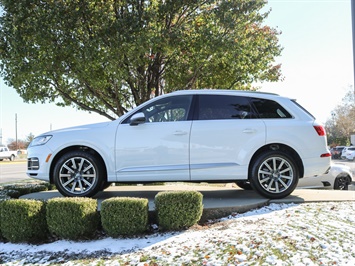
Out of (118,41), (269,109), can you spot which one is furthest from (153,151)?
(118,41)

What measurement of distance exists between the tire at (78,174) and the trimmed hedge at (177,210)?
135 centimetres

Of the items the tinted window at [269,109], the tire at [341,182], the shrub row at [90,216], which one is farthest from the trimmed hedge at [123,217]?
the tire at [341,182]

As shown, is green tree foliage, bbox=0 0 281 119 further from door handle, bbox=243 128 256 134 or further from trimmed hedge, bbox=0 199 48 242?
trimmed hedge, bbox=0 199 48 242

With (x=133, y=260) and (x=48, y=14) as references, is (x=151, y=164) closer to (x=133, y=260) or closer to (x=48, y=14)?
(x=133, y=260)

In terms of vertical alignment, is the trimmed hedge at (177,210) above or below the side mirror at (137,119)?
below

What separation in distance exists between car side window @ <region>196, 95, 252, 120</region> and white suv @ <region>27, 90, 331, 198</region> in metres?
0.02

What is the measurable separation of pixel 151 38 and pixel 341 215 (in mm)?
5828

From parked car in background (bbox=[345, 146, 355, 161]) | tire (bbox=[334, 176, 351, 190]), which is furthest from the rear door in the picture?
parked car in background (bbox=[345, 146, 355, 161])

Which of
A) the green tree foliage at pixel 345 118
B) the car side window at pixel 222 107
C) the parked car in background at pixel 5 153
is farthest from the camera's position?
the green tree foliage at pixel 345 118

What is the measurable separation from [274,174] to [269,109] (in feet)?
3.50

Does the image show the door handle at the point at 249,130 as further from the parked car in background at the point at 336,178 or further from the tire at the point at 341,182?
the tire at the point at 341,182

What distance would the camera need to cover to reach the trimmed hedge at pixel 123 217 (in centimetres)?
429

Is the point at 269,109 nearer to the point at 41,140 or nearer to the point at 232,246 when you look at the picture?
the point at 232,246

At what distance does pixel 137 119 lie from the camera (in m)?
5.28
